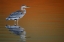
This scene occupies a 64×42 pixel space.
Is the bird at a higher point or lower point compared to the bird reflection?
higher

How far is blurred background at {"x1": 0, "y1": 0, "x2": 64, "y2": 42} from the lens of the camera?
1.79 m

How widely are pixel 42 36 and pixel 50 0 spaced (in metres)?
0.53

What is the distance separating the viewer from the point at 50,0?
1.80m

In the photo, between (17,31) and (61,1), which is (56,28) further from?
(17,31)

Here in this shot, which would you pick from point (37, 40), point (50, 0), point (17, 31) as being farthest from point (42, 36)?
point (50, 0)

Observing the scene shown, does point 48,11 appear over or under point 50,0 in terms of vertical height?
under

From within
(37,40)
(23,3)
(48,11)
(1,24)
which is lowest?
(37,40)

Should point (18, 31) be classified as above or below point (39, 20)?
below

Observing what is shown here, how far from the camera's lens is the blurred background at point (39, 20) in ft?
5.88

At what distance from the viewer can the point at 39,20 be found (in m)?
1.80

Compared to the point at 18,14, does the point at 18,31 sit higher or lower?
lower

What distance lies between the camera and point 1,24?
1797mm

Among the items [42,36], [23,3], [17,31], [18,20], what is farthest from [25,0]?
[42,36]

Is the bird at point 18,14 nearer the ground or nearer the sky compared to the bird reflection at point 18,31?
nearer the sky
